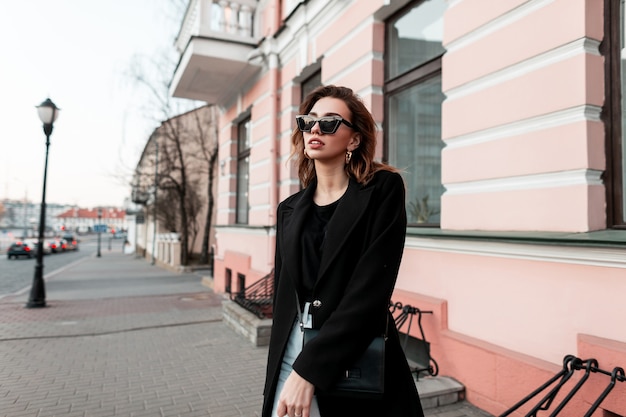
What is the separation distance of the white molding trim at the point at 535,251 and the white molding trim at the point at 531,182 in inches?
18.5

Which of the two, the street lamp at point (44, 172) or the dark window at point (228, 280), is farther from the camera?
the dark window at point (228, 280)

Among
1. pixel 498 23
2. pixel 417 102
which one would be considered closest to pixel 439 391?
pixel 498 23

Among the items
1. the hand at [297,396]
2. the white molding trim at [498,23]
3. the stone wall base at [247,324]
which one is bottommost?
the stone wall base at [247,324]

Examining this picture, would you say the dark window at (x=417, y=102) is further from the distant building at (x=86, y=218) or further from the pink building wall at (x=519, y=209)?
the distant building at (x=86, y=218)

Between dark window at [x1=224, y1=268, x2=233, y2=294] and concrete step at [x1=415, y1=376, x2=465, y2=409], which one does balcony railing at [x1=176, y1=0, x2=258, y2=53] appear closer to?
dark window at [x1=224, y1=268, x2=233, y2=294]

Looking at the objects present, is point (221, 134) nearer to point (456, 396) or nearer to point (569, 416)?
point (456, 396)

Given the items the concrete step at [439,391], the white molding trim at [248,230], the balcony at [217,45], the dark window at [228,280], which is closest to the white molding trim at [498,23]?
the concrete step at [439,391]

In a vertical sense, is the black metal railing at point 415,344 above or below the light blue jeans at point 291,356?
below

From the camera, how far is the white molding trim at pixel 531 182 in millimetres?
3043

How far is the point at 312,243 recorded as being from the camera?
5.41 ft

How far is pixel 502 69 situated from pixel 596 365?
237 cm

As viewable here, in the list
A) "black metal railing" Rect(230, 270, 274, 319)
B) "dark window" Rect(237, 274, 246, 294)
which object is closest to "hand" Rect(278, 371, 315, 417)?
"black metal railing" Rect(230, 270, 274, 319)

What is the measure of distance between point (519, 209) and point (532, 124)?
0.67 m

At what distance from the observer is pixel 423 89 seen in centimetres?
512
